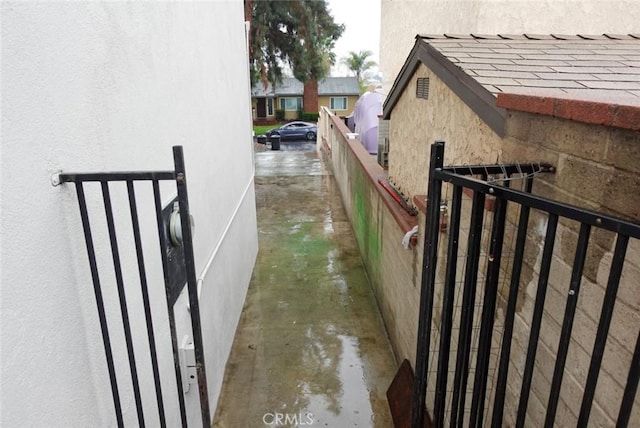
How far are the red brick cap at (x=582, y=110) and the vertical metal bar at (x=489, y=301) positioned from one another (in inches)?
20.0

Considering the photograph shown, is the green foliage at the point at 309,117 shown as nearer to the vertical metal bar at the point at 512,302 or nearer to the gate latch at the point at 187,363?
the gate latch at the point at 187,363

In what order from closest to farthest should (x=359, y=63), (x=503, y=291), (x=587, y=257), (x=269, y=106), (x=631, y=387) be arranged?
1. (x=631, y=387)
2. (x=587, y=257)
3. (x=503, y=291)
4. (x=269, y=106)
5. (x=359, y=63)

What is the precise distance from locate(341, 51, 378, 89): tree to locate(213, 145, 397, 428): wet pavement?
4421 centimetres

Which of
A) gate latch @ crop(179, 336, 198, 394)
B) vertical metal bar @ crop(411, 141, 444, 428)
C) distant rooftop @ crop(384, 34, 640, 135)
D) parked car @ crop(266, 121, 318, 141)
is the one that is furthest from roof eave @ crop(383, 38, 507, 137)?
parked car @ crop(266, 121, 318, 141)

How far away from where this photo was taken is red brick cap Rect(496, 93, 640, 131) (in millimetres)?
1614

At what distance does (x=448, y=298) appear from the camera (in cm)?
209

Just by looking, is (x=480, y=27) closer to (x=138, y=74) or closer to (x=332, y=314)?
(x=332, y=314)

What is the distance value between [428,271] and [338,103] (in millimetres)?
38193

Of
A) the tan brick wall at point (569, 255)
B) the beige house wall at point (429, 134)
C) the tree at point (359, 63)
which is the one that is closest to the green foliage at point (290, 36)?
the beige house wall at point (429, 134)

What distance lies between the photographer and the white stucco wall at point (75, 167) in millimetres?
1580

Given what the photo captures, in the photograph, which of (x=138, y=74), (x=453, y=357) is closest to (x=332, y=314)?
(x=453, y=357)

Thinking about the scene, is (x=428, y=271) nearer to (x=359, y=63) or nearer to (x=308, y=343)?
(x=308, y=343)

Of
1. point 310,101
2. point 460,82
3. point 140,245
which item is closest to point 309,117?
point 310,101

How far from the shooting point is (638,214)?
5.49ft
